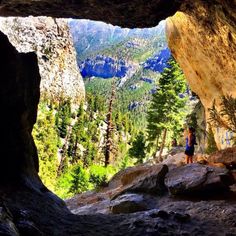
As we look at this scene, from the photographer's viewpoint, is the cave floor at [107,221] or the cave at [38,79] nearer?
the cave floor at [107,221]

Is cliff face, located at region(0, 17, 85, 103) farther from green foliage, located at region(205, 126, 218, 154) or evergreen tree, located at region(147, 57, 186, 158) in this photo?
green foliage, located at region(205, 126, 218, 154)

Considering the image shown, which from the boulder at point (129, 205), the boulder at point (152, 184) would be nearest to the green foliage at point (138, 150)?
the boulder at point (152, 184)

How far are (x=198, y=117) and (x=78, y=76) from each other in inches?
4062

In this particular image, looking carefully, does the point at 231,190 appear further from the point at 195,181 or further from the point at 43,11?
the point at 43,11

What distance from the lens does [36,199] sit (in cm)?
966

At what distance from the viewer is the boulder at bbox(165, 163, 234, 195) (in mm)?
12781

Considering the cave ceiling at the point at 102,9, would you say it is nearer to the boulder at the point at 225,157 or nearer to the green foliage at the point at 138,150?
the boulder at the point at 225,157

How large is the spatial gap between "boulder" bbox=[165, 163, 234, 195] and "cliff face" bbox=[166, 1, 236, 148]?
6.49 meters

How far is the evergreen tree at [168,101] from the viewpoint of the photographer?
49250mm

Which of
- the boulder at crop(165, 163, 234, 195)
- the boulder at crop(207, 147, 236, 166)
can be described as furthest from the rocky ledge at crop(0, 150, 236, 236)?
the boulder at crop(207, 147, 236, 166)

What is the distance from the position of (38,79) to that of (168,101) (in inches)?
1512

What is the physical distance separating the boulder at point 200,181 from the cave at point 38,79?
4116 millimetres

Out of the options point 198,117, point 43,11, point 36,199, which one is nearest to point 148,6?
point 43,11

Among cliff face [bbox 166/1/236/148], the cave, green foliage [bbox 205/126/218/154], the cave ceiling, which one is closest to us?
the cave
